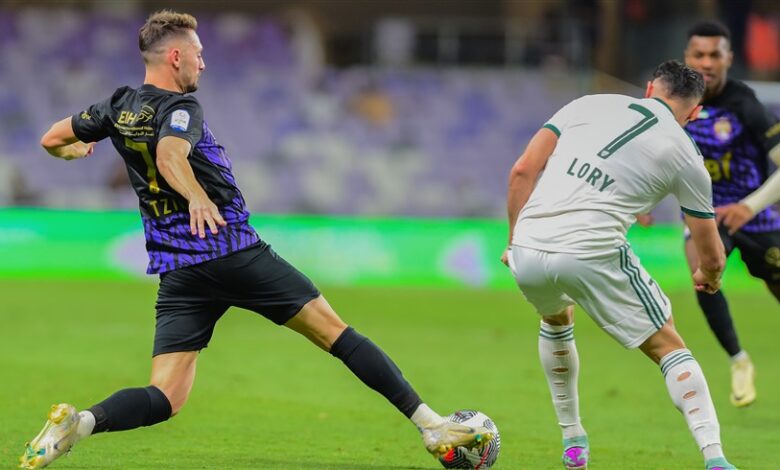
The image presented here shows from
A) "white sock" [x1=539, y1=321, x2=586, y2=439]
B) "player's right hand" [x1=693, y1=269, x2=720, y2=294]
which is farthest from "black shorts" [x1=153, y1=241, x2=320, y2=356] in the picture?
"player's right hand" [x1=693, y1=269, x2=720, y2=294]

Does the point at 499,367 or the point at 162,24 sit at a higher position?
the point at 162,24

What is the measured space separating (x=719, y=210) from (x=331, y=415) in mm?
2931

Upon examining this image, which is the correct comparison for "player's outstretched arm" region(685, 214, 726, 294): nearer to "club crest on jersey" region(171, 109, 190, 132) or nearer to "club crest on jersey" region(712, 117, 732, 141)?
"club crest on jersey" region(171, 109, 190, 132)

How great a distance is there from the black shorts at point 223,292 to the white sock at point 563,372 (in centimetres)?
118

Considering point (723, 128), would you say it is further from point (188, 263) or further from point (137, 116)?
point (137, 116)

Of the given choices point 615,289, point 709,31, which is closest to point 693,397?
point 615,289

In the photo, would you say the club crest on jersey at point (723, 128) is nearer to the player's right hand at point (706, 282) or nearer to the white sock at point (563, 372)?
the player's right hand at point (706, 282)

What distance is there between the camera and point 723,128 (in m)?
8.77

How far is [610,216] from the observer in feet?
18.5

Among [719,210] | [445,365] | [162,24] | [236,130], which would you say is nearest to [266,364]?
[445,365]

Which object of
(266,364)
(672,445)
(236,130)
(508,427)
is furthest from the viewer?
(236,130)

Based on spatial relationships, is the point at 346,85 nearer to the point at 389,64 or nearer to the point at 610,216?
the point at 389,64

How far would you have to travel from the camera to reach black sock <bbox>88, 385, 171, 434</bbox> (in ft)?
19.1

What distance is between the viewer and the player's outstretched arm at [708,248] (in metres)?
5.66
